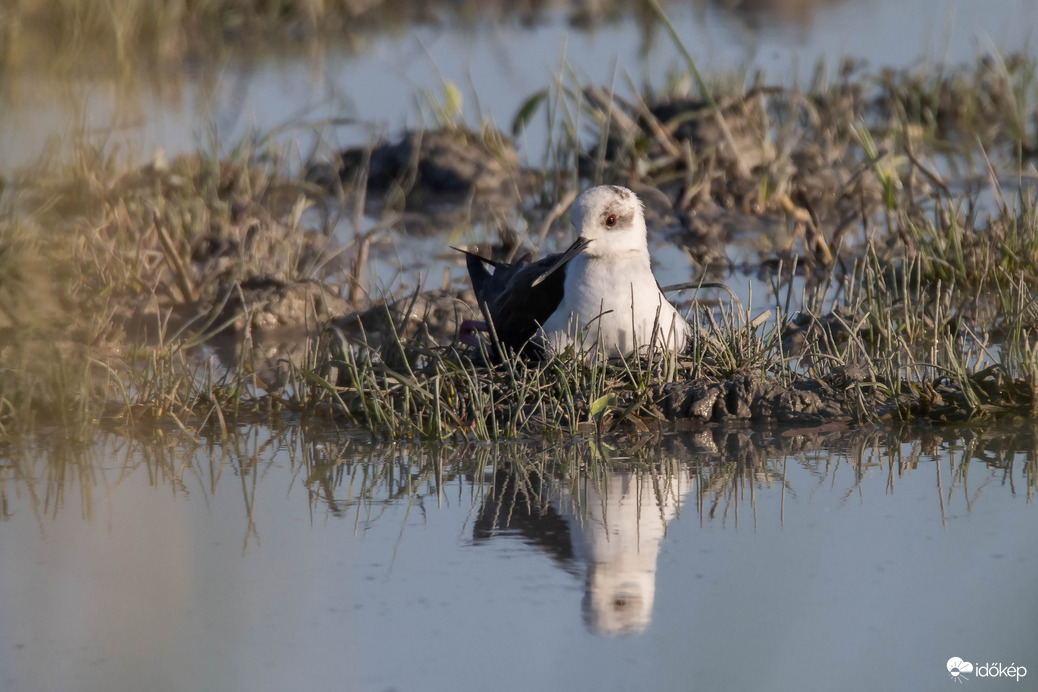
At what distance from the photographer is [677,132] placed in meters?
9.32

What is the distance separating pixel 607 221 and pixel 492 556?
176 cm

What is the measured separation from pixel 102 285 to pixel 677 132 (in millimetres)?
4334

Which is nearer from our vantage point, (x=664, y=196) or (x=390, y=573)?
(x=390, y=573)

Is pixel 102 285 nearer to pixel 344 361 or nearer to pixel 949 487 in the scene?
pixel 344 361

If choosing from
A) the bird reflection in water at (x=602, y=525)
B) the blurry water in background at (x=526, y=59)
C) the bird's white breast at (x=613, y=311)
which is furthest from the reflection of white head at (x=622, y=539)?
the blurry water in background at (x=526, y=59)

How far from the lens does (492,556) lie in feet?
12.5

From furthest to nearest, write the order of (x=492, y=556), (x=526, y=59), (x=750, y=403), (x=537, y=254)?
(x=526, y=59) < (x=537, y=254) < (x=750, y=403) < (x=492, y=556)

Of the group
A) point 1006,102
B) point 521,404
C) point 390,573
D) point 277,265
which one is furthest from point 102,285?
point 1006,102

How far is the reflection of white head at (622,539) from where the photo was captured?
345 centimetres

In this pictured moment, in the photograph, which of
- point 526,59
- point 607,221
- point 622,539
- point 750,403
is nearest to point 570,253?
point 607,221

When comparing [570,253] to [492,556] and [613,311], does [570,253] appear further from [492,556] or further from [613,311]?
[492,556]

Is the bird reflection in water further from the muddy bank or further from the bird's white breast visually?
the bird's white breast

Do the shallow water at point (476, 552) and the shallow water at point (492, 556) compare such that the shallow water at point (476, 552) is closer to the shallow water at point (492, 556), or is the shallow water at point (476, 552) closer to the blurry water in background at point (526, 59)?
the shallow water at point (492, 556)

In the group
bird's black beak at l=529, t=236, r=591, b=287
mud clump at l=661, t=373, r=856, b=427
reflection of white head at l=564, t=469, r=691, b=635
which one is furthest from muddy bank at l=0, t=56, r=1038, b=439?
reflection of white head at l=564, t=469, r=691, b=635
